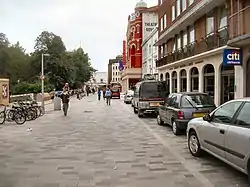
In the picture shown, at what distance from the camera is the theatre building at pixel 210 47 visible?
55.2 ft

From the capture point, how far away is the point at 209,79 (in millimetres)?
23953

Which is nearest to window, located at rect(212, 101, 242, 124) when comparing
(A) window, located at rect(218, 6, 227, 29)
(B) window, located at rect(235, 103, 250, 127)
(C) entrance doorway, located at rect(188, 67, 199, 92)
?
(B) window, located at rect(235, 103, 250, 127)

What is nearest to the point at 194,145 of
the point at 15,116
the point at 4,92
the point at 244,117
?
the point at 244,117

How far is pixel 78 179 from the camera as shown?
21.3 feet

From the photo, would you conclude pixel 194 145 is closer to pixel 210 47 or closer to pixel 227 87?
pixel 227 87

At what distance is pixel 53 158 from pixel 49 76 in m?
56.4

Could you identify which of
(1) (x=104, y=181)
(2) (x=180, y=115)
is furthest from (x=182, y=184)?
(2) (x=180, y=115)

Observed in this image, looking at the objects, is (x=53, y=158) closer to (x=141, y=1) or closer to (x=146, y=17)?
(x=146, y=17)

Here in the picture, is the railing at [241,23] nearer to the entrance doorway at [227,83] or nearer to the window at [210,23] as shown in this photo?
the entrance doorway at [227,83]

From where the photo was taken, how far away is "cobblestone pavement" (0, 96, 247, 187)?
635 cm

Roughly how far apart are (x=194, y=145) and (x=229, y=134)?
227 centimetres

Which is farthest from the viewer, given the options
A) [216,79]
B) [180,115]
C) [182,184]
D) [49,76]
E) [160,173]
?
[49,76]

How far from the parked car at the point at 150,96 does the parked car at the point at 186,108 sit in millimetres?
6247

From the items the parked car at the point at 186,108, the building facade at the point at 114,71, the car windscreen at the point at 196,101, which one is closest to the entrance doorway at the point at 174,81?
the parked car at the point at 186,108
